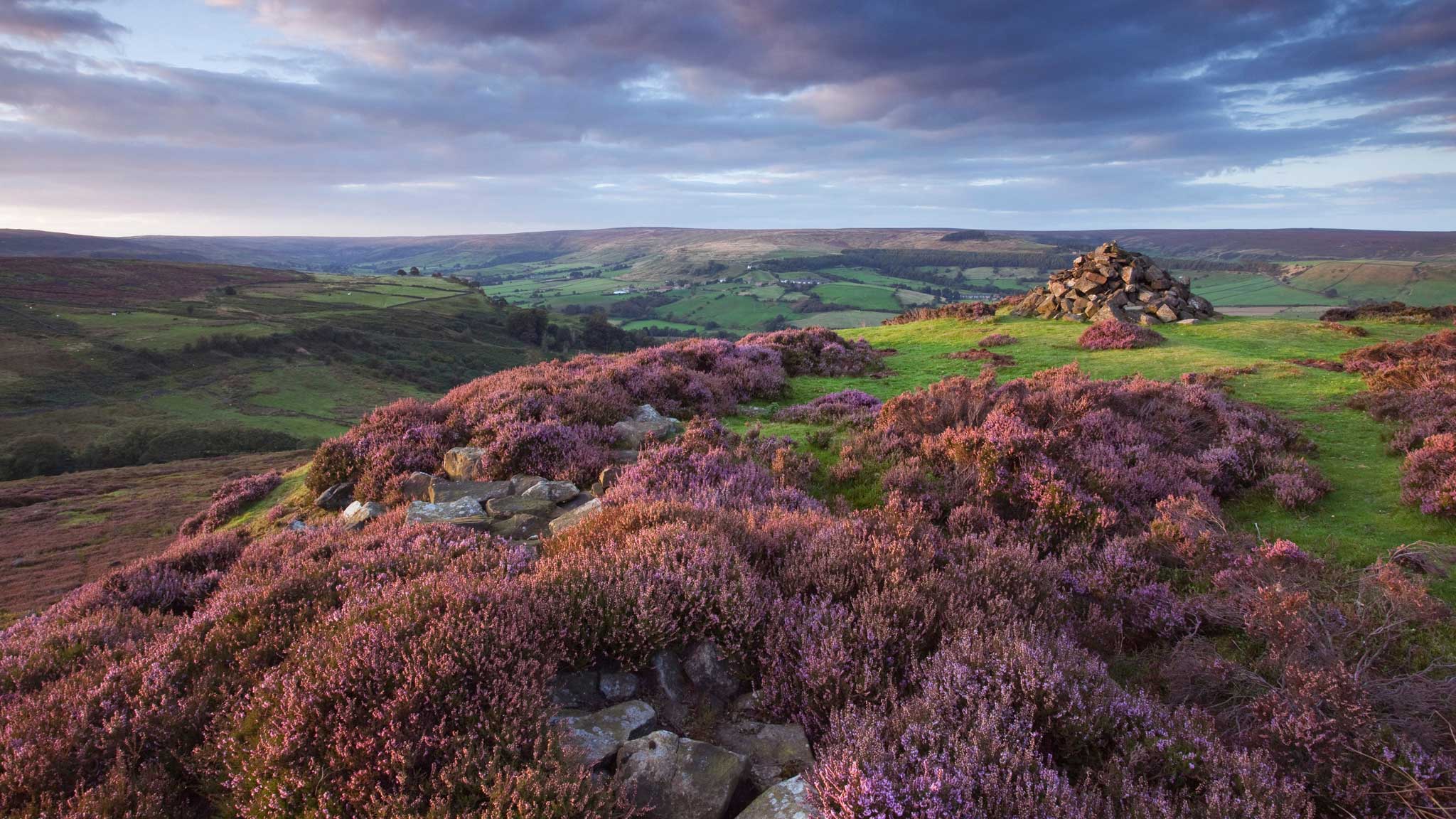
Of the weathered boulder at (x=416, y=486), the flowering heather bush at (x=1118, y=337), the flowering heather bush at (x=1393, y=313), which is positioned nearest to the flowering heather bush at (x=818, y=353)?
the flowering heather bush at (x=1118, y=337)

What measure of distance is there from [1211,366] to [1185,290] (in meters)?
12.2

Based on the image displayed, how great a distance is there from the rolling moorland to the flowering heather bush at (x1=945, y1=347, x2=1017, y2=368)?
8451 mm

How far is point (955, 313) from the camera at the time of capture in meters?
29.1

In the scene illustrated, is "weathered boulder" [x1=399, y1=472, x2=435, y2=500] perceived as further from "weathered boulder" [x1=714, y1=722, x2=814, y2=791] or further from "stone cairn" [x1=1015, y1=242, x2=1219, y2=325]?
"stone cairn" [x1=1015, y1=242, x2=1219, y2=325]

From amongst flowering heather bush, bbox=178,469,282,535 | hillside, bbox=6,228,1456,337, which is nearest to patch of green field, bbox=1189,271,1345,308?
hillside, bbox=6,228,1456,337

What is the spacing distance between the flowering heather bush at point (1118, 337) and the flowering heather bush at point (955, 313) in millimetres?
6927

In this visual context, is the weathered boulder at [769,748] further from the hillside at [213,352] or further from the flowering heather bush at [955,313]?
the hillside at [213,352]

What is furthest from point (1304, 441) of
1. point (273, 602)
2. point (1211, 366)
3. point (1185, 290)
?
point (1185, 290)

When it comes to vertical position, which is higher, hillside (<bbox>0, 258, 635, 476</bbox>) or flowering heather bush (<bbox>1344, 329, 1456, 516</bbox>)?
flowering heather bush (<bbox>1344, 329, 1456, 516</bbox>)

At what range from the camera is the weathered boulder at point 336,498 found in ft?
31.7

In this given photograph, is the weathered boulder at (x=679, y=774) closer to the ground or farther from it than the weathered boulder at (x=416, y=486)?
farther from it

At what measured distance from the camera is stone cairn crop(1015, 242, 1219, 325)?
23.7m

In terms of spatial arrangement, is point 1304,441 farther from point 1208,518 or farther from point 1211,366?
point 1211,366

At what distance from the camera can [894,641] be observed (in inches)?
165
